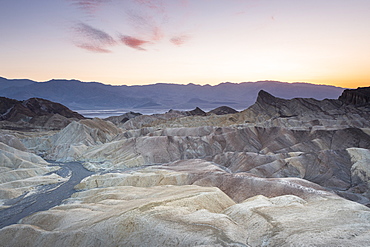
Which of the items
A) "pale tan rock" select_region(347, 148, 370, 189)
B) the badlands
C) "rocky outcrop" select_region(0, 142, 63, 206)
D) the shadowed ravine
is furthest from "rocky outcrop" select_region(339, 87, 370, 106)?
"rocky outcrop" select_region(0, 142, 63, 206)

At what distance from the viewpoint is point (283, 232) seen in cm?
1555

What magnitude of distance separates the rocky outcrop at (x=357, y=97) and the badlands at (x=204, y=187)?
882 mm

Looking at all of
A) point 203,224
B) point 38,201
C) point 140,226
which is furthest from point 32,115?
point 203,224

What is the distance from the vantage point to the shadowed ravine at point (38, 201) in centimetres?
2936

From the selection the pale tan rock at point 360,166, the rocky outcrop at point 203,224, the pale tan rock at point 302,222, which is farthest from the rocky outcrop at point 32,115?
the pale tan rock at point 302,222

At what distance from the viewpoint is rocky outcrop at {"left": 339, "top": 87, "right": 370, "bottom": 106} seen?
94.7 metres

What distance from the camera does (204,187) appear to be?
27641mm

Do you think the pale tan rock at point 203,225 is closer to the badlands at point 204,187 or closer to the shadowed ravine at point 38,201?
the badlands at point 204,187

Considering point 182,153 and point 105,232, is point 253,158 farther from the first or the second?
point 105,232

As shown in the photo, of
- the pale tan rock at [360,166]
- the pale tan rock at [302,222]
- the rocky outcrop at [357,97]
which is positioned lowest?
the pale tan rock at [360,166]

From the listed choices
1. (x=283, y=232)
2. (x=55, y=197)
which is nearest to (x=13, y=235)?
(x=55, y=197)

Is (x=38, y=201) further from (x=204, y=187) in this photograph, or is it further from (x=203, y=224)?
(x=203, y=224)

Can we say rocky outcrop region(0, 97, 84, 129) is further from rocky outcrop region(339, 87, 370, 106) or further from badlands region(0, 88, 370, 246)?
rocky outcrop region(339, 87, 370, 106)

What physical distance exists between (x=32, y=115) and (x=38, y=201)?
115479 millimetres
